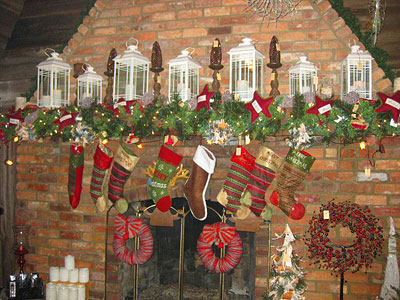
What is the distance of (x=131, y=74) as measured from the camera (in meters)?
3.43

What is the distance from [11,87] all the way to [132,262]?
6.83ft

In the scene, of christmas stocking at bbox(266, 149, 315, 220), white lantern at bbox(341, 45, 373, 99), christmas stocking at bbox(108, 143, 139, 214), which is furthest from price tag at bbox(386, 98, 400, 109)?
christmas stocking at bbox(108, 143, 139, 214)

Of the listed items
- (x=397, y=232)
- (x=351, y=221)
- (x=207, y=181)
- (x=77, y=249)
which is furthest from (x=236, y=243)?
(x=77, y=249)

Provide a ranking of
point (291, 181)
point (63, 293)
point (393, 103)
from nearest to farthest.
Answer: point (393, 103) < point (291, 181) < point (63, 293)

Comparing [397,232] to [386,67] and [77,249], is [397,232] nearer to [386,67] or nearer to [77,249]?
[386,67]

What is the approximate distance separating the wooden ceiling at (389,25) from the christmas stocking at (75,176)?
94.9 inches

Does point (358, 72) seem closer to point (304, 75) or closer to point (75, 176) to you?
point (304, 75)

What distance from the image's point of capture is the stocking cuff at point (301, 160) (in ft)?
10.2

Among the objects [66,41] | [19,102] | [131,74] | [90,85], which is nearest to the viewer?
[131,74]

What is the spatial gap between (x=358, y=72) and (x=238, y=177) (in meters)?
1.14

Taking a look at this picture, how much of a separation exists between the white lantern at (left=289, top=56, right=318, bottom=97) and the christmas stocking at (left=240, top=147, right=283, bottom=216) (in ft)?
1.59

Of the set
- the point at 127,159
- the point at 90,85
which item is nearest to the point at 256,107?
the point at 127,159

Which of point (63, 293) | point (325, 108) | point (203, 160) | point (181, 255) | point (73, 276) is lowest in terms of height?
point (63, 293)

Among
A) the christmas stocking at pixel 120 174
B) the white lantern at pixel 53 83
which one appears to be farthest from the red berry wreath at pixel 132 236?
the white lantern at pixel 53 83
